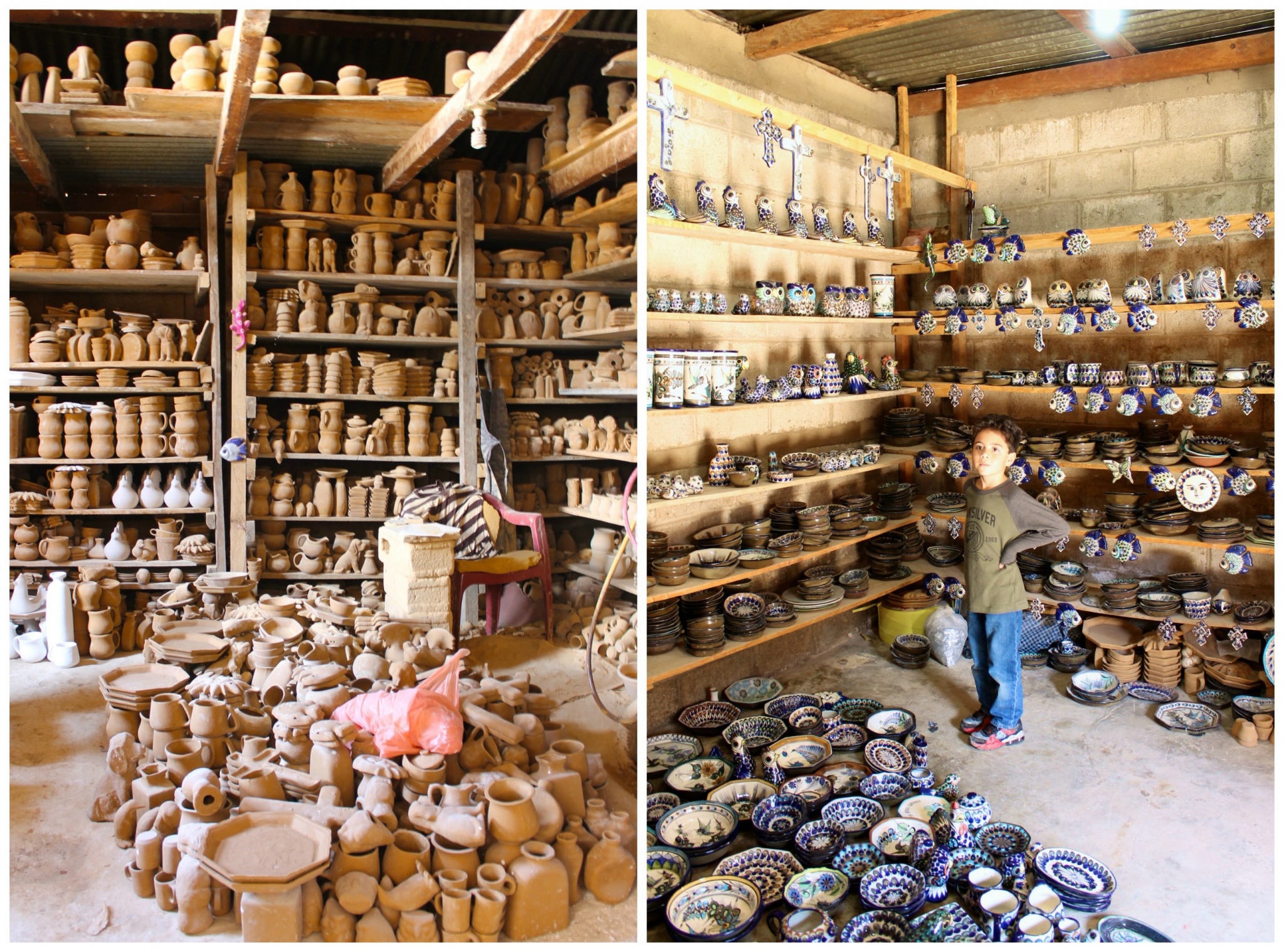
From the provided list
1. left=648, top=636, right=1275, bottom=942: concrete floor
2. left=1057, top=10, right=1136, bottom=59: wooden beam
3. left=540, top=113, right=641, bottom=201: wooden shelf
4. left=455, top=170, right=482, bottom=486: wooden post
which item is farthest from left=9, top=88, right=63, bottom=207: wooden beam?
left=1057, top=10, right=1136, bottom=59: wooden beam

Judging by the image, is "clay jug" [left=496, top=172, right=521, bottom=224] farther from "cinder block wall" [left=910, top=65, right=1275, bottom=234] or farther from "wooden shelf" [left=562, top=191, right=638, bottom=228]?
"cinder block wall" [left=910, top=65, right=1275, bottom=234]

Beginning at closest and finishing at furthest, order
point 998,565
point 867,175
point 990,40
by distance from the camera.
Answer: point 998,565
point 867,175
point 990,40

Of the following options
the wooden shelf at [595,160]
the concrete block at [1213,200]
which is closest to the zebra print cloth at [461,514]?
the wooden shelf at [595,160]

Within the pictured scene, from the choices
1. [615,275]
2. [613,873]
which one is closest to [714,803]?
[613,873]

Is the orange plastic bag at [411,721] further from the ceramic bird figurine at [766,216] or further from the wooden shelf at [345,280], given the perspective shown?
the wooden shelf at [345,280]

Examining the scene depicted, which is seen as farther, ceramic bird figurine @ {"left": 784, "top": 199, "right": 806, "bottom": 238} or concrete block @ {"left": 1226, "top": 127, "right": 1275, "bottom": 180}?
concrete block @ {"left": 1226, "top": 127, "right": 1275, "bottom": 180}

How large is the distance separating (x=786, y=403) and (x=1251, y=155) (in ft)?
7.39

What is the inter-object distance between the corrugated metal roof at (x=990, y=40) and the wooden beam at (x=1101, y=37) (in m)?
0.03

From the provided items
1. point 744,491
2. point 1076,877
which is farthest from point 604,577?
point 1076,877

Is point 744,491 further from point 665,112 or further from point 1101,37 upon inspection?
point 1101,37

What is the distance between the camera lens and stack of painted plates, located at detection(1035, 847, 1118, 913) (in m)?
2.33

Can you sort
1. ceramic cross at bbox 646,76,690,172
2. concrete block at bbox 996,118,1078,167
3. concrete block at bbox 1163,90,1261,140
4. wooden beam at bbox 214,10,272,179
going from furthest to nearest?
concrete block at bbox 996,118,1078,167 < concrete block at bbox 1163,90,1261,140 < wooden beam at bbox 214,10,272,179 < ceramic cross at bbox 646,76,690,172

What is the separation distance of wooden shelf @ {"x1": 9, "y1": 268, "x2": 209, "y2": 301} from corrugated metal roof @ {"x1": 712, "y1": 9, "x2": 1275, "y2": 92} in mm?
2913

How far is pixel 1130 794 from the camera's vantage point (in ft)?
9.54
